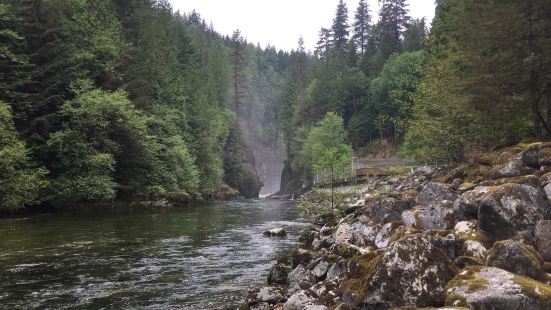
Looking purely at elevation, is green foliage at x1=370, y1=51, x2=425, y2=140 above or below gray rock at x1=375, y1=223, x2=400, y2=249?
above

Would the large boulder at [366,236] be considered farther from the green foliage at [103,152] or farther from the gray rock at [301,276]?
the green foliage at [103,152]

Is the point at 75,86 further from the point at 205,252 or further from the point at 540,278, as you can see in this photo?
the point at 540,278

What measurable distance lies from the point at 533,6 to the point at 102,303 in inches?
819

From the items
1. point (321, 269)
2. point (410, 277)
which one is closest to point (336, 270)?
point (321, 269)

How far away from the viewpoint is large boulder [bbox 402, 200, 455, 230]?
9944mm

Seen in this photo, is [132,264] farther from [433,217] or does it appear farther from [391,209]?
[433,217]

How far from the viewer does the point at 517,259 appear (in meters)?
6.83

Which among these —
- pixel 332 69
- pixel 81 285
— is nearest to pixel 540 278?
pixel 81 285

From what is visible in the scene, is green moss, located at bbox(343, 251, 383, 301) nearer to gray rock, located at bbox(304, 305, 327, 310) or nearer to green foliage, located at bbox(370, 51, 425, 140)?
gray rock, located at bbox(304, 305, 327, 310)

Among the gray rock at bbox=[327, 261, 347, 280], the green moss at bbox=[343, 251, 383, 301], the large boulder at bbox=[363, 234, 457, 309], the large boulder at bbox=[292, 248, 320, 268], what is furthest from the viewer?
the large boulder at bbox=[292, 248, 320, 268]

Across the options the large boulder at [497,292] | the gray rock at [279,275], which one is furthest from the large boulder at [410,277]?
the gray rock at [279,275]

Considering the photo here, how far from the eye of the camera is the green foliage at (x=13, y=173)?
93.4ft

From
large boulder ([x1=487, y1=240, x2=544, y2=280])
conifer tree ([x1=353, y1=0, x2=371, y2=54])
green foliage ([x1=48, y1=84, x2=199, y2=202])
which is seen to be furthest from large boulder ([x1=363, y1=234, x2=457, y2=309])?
conifer tree ([x1=353, y1=0, x2=371, y2=54])

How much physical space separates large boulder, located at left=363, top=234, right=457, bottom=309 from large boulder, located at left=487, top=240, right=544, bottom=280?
0.74 metres
